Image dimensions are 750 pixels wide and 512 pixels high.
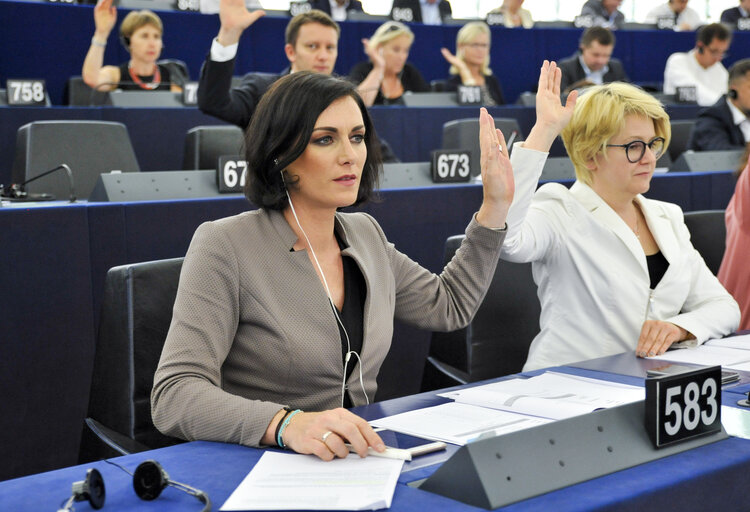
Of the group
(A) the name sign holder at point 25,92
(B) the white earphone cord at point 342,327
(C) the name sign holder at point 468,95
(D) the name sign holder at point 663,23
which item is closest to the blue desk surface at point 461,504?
(B) the white earphone cord at point 342,327

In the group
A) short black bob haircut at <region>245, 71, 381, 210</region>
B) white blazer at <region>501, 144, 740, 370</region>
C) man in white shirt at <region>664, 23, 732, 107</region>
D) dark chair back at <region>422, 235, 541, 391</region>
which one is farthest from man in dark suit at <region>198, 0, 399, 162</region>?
man in white shirt at <region>664, 23, 732, 107</region>

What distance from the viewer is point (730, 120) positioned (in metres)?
5.10

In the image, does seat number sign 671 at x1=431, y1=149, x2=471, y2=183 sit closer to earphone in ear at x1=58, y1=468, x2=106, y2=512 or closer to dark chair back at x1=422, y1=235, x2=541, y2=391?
dark chair back at x1=422, y1=235, x2=541, y2=391

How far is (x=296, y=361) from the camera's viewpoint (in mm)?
1460

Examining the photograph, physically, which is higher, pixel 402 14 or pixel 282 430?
pixel 402 14

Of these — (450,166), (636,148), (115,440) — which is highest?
(636,148)

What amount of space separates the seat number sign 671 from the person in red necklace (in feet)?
8.55

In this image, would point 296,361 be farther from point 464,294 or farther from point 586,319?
point 586,319

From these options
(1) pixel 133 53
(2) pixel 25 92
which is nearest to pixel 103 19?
(1) pixel 133 53

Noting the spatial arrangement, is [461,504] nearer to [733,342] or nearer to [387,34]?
[733,342]

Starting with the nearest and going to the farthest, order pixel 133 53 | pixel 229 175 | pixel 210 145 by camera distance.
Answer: pixel 229 175 → pixel 210 145 → pixel 133 53

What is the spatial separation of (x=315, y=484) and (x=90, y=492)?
24 cm

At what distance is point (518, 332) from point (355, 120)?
2.93 ft

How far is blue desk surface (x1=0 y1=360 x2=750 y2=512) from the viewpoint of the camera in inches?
38.9
